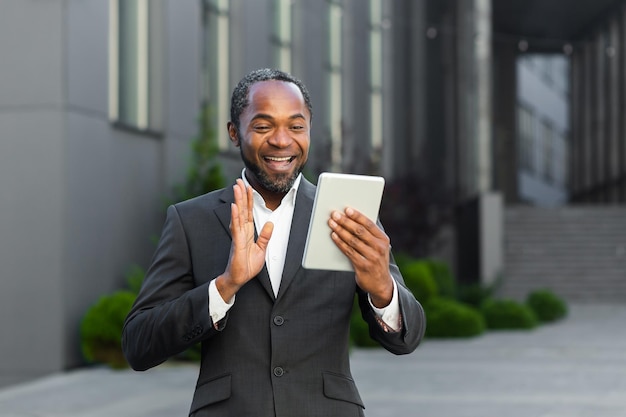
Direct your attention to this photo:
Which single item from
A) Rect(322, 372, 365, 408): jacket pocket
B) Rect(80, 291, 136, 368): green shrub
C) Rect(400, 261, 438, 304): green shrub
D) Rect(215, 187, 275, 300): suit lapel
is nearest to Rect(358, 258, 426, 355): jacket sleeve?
Rect(322, 372, 365, 408): jacket pocket

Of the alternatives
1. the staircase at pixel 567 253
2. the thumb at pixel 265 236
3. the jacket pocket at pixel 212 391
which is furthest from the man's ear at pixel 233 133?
the staircase at pixel 567 253

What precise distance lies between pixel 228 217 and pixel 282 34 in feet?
70.8

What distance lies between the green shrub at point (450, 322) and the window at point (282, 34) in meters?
6.92

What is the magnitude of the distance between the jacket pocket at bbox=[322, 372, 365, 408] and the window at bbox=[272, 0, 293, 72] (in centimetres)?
2089

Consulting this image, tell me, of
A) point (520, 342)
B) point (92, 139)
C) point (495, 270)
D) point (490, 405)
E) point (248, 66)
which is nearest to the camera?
point (490, 405)

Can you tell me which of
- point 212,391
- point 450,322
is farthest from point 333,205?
point 450,322

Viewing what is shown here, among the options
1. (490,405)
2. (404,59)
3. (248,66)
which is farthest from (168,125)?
(404,59)

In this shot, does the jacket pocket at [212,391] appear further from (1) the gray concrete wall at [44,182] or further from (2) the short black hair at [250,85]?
(1) the gray concrete wall at [44,182]

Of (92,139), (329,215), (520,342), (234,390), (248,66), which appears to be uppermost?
(248,66)

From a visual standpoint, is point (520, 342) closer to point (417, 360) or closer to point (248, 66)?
point (417, 360)

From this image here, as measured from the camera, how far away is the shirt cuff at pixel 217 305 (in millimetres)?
2760

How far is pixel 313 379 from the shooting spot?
290 cm

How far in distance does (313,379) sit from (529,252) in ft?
87.9

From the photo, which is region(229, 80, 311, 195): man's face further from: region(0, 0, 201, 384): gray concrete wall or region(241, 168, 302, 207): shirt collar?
region(0, 0, 201, 384): gray concrete wall
